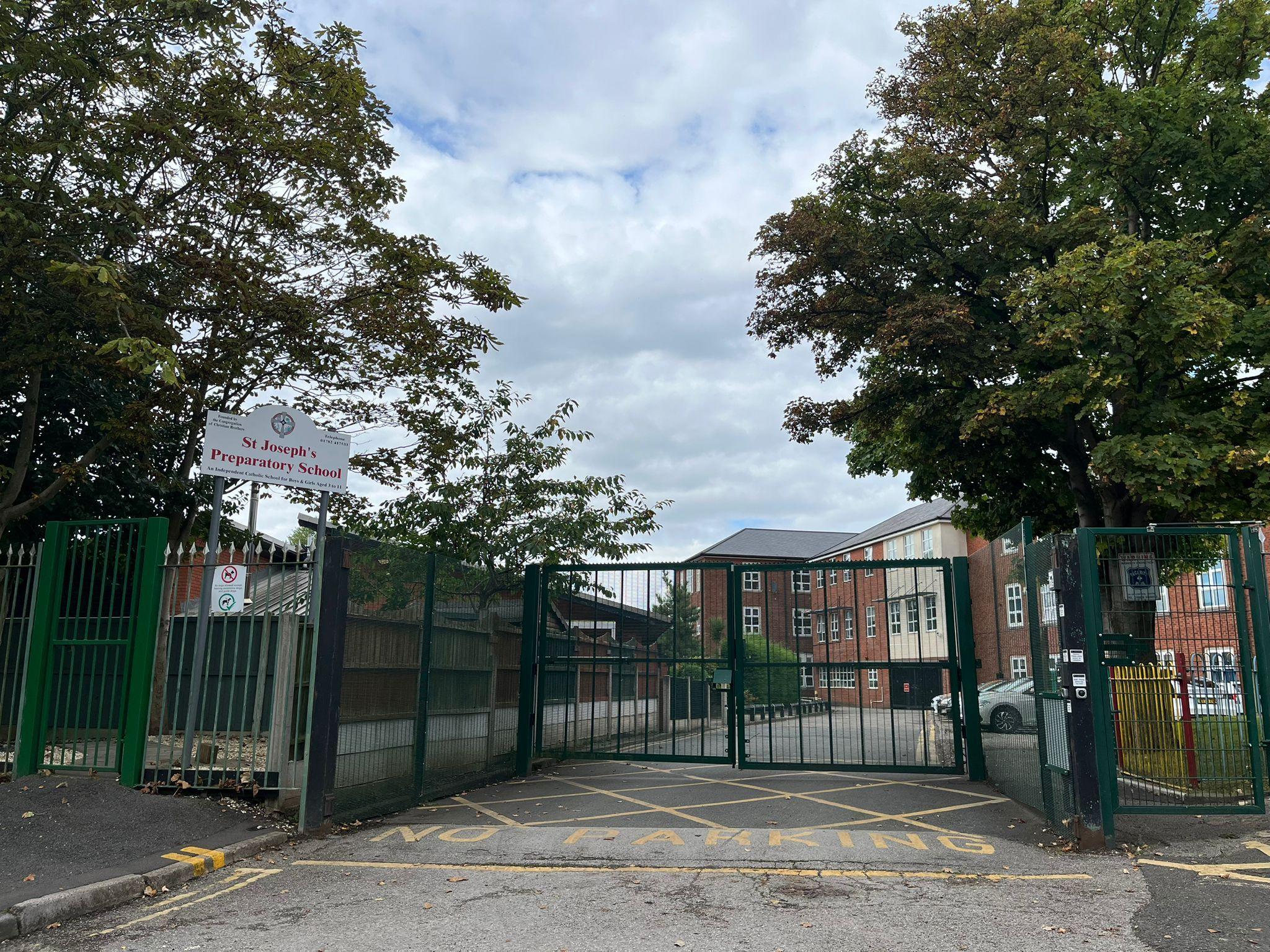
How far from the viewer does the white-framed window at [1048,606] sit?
26.4 ft

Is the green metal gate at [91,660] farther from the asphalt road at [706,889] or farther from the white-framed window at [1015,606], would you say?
the white-framed window at [1015,606]

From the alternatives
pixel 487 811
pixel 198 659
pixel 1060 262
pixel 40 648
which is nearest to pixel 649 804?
pixel 487 811

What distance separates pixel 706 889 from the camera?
652 cm

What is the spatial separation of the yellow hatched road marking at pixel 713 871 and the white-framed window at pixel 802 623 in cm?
540

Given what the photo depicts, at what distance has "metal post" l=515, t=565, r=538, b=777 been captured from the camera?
41.6 feet

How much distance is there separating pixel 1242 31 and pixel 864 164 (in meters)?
6.26

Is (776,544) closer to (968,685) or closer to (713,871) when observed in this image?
(968,685)

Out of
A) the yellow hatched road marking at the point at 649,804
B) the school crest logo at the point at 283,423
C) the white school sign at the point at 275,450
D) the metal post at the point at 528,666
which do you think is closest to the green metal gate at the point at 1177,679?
the yellow hatched road marking at the point at 649,804

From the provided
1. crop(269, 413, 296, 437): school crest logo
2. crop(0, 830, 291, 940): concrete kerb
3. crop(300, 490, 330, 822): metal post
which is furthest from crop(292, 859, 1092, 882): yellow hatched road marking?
crop(269, 413, 296, 437): school crest logo

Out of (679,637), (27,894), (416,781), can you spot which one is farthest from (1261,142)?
(27,894)

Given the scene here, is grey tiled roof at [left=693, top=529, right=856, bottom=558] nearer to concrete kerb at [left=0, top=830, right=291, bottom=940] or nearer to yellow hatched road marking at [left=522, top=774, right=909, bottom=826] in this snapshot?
yellow hatched road marking at [left=522, top=774, right=909, bottom=826]

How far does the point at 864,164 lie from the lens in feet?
55.5

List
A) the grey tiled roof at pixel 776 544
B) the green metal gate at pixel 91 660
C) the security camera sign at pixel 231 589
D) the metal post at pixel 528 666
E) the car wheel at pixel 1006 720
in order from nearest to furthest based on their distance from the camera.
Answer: the security camera sign at pixel 231 589 → the green metal gate at pixel 91 660 → the car wheel at pixel 1006 720 → the metal post at pixel 528 666 → the grey tiled roof at pixel 776 544

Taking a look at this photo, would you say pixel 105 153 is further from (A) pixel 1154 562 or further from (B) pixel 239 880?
(A) pixel 1154 562
